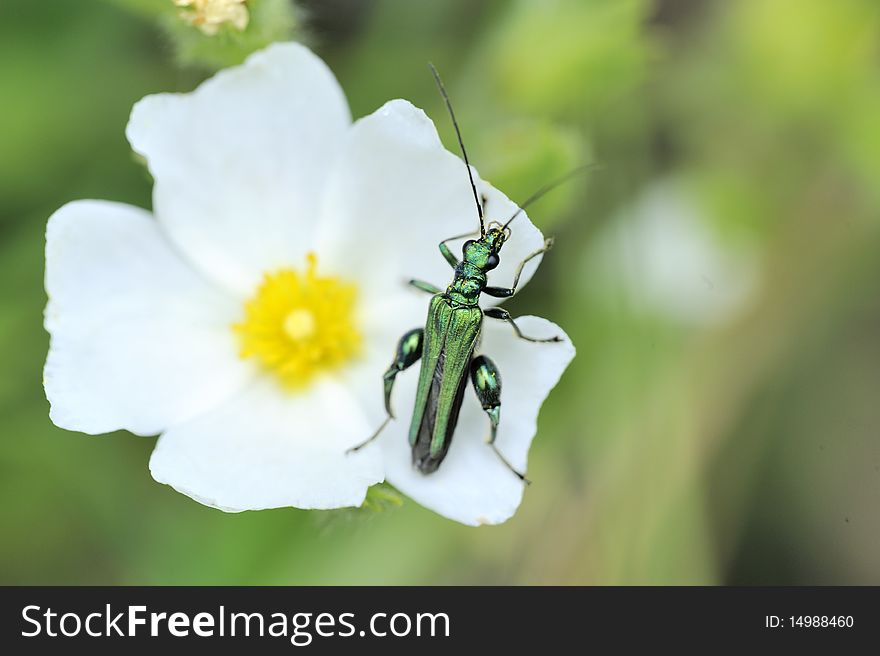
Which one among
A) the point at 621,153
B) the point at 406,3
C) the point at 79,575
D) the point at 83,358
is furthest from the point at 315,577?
the point at 406,3

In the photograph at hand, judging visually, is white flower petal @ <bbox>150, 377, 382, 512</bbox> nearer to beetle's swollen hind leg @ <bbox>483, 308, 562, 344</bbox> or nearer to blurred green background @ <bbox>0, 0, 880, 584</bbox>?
beetle's swollen hind leg @ <bbox>483, 308, 562, 344</bbox>

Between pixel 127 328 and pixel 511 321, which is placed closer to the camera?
pixel 511 321

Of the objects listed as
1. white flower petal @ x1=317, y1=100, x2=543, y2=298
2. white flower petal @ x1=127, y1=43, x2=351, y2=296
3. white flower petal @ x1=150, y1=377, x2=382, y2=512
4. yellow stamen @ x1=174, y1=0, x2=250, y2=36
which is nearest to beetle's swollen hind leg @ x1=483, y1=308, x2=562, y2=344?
white flower petal @ x1=317, y1=100, x2=543, y2=298

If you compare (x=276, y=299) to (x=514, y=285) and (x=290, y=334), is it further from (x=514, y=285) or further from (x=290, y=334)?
(x=514, y=285)

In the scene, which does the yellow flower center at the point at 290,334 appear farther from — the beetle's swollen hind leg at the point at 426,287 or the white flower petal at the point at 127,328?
the beetle's swollen hind leg at the point at 426,287

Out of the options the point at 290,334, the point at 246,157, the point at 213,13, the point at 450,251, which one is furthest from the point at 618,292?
the point at 213,13

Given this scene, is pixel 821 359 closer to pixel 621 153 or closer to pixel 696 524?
pixel 696 524

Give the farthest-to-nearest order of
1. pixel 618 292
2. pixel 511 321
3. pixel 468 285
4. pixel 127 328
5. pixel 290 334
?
pixel 618 292
pixel 290 334
pixel 127 328
pixel 468 285
pixel 511 321

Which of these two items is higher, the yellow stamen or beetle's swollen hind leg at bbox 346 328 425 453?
the yellow stamen
